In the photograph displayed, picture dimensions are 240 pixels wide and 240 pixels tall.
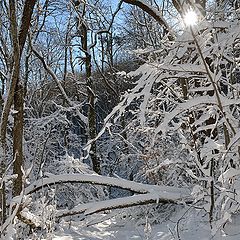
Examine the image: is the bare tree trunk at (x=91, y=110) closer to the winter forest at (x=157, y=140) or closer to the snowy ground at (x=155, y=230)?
the winter forest at (x=157, y=140)

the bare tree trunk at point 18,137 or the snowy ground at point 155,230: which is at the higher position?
the bare tree trunk at point 18,137

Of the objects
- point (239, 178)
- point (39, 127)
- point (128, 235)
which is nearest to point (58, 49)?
point (39, 127)

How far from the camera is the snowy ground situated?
4.11 metres

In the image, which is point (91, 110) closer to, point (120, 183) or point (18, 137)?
point (18, 137)

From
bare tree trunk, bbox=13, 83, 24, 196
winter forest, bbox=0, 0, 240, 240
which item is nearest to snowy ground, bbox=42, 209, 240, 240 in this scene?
winter forest, bbox=0, 0, 240, 240

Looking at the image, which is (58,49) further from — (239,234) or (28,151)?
(239,234)

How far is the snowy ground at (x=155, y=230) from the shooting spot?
411 centimetres

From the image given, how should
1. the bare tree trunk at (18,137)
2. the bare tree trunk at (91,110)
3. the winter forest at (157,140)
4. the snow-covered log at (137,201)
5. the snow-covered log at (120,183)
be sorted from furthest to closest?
the bare tree trunk at (91,110) < the bare tree trunk at (18,137) < the snow-covered log at (120,183) < the snow-covered log at (137,201) < the winter forest at (157,140)

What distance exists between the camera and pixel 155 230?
523cm

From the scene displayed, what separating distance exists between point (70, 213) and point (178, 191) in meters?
1.29

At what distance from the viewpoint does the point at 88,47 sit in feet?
39.5

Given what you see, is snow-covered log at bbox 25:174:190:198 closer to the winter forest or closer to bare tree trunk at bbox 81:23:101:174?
the winter forest

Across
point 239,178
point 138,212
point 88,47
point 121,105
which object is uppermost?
point 88,47

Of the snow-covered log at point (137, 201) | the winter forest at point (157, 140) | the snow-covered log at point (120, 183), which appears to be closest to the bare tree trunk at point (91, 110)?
the winter forest at point (157, 140)
